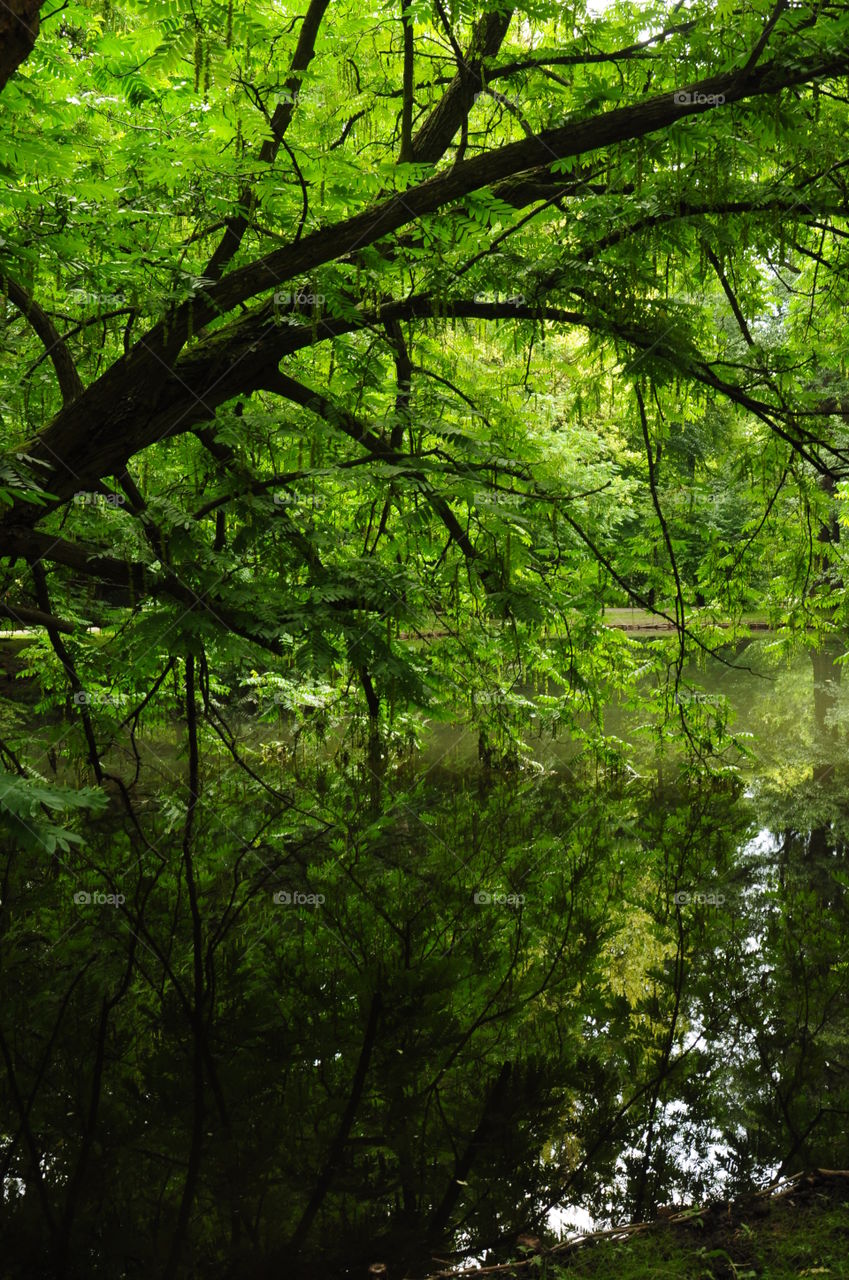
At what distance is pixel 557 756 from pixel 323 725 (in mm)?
5739

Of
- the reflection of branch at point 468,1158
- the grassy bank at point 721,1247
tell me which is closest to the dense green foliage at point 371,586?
the reflection of branch at point 468,1158

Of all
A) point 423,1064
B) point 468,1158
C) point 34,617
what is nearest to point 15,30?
point 34,617

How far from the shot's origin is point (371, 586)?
4953 millimetres

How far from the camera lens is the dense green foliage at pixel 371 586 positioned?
335 cm

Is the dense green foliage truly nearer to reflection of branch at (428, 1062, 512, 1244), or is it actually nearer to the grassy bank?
reflection of branch at (428, 1062, 512, 1244)

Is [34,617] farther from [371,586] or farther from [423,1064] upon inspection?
[423,1064]

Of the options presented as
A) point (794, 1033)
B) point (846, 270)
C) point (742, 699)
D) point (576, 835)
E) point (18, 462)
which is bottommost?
point (794, 1033)

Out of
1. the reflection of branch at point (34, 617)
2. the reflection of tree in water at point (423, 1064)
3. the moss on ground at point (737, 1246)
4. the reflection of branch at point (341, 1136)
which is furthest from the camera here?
the reflection of branch at point (34, 617)

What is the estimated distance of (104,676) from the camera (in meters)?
7.09

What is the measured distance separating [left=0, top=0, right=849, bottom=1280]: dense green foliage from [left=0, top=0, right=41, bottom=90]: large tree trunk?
→ 0.12 feet

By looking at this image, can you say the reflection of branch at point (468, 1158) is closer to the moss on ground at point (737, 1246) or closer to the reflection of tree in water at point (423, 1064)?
the reflection of tree in water at point (423, 1064)

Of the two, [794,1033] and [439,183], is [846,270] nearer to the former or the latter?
[439,183]

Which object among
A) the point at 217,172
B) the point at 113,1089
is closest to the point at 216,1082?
the point at 113,1089

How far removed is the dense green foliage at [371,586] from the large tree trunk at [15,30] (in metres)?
0.04
